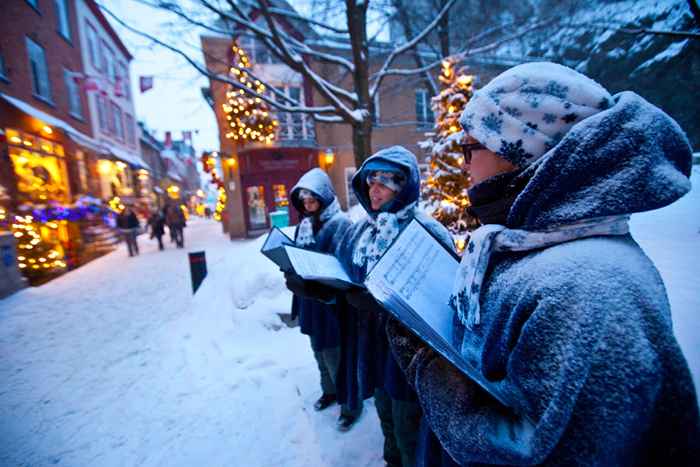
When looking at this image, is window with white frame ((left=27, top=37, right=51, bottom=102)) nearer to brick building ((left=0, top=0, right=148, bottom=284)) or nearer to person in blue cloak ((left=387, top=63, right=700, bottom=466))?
brick building ((left=0, top=0, right=148, bottom=284))

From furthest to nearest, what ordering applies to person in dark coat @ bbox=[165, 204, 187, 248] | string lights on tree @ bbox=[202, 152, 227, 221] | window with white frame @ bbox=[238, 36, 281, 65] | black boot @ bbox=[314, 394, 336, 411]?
person in dark coat @ bbox=[165, 204, 187, 248] < string lights on tree @ bbox=[202, 152, 227, 221] < window with white frame @ bbox=[238, 36, 281, 65] < black boot @ bbox=[314, 394, 336, 411]

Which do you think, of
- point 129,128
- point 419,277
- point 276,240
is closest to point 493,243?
point 419,277

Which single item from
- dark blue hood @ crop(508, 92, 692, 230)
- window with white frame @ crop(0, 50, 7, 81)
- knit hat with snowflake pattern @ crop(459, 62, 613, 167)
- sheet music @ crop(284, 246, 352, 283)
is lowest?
sheet music @ crop(284, 246, 352, 283)

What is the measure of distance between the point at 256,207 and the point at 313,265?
49.0ft

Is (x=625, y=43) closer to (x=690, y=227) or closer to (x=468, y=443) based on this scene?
(x=690, y=227)

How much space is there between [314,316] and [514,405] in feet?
6.84

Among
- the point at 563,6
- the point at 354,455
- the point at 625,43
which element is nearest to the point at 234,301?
the point at 354,455

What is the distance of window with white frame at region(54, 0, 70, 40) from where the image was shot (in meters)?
4.75

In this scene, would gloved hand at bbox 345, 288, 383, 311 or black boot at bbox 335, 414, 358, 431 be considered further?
black boot at bbox 335, 414, 358, 431

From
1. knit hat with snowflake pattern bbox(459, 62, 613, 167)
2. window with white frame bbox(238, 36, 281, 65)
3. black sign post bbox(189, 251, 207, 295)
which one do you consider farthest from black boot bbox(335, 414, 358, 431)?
window with white frame bbox(238, 36, 281, 65)

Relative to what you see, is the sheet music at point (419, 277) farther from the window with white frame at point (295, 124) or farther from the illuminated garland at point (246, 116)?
the window with white frame at point (295, 124)

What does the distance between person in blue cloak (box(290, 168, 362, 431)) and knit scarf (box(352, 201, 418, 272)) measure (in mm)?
593

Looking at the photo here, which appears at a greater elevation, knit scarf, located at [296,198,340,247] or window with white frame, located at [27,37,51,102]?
window with white frame, located at [27,37,51,102]

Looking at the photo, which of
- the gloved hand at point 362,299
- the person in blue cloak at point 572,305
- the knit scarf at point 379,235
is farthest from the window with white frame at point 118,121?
the person in blue cloak at point 572,305
